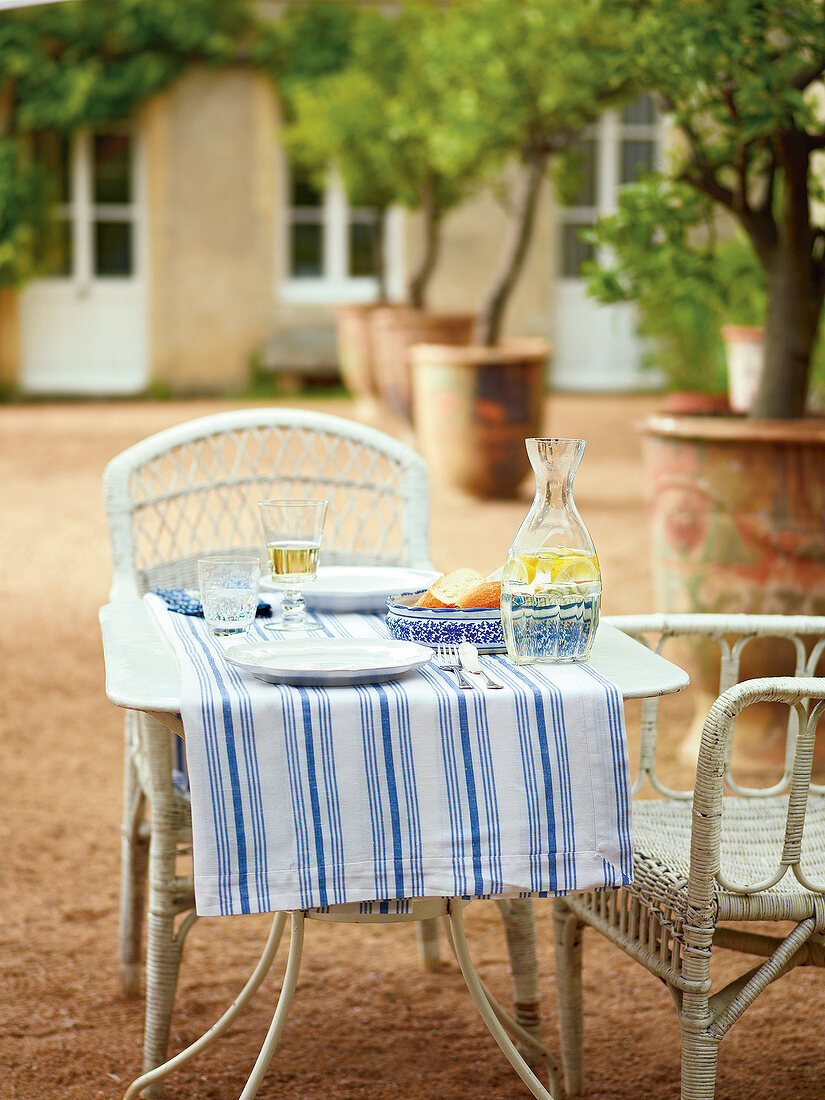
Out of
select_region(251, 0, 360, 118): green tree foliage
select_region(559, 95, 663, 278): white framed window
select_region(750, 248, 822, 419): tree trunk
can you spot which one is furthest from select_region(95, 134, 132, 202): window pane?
select_region(750, 248, 822, 419): tree trunk

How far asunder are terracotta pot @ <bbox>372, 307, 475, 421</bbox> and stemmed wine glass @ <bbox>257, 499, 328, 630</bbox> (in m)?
7.80

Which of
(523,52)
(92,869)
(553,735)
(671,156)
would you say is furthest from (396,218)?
(553,735)

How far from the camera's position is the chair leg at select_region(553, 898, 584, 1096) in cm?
210

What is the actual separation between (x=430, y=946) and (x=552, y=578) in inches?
43.8

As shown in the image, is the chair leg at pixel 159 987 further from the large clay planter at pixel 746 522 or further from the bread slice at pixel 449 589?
the large clay planter at pixel 746 522

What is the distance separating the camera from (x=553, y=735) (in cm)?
161

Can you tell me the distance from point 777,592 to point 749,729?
1.26ft

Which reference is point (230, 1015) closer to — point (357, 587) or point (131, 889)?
point (131, 889)

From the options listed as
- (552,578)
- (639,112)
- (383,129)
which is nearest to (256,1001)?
(552,578)

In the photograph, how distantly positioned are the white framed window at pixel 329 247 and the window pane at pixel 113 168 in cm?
162

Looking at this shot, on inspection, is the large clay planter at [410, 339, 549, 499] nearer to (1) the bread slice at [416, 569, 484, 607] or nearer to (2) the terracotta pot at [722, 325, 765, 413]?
(2) the terracotta pot at [722, 325, 765, 413]

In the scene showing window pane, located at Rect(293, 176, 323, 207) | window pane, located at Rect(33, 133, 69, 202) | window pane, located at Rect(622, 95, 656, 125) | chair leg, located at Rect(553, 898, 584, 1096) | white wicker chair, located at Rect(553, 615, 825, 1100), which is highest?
window pane, located at Rect(622, 95, 656, 125)

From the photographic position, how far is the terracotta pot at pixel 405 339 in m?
9.84

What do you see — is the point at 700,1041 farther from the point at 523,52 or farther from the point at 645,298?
the point at 523,52
